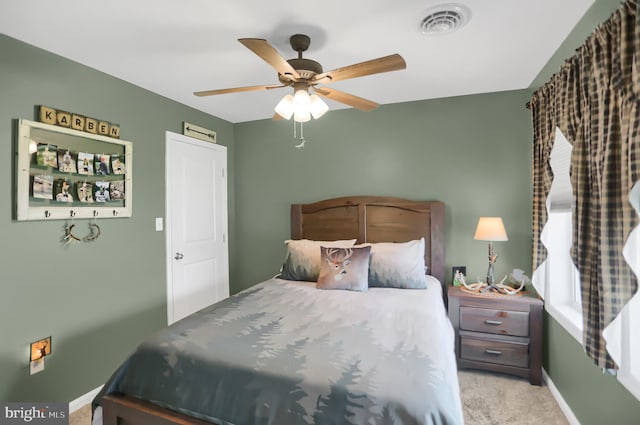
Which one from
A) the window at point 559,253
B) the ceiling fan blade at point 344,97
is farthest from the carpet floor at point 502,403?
the ceiling fan blade at point 344,97

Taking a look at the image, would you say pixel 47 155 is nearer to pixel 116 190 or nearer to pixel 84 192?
pixel 84 192

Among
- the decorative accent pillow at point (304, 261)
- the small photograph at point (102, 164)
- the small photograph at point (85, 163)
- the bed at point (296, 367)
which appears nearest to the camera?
the bed at point (296, 367)

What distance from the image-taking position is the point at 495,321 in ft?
8.54

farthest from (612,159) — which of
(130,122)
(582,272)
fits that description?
(130,122)

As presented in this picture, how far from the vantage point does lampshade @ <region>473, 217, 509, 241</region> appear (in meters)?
2.66

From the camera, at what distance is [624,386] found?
145cm

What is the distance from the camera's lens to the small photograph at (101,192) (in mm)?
2455

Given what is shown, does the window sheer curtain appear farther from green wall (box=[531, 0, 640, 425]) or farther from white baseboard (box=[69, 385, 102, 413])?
white baseboard (box=[69, 385, 102, 413])

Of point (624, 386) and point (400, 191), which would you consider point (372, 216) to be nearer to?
point (400, 191)

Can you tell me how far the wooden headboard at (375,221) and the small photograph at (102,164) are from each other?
179cm

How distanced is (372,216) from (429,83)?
1.33m

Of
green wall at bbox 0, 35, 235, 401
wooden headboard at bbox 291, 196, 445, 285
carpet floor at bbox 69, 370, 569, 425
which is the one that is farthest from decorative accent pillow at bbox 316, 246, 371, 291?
green wall at bbox 0, 35, 235, 401

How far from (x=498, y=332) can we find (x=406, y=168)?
1.65 metres

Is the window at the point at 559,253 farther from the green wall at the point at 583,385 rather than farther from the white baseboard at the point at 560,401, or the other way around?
the white baseboard at the point at 560,401
